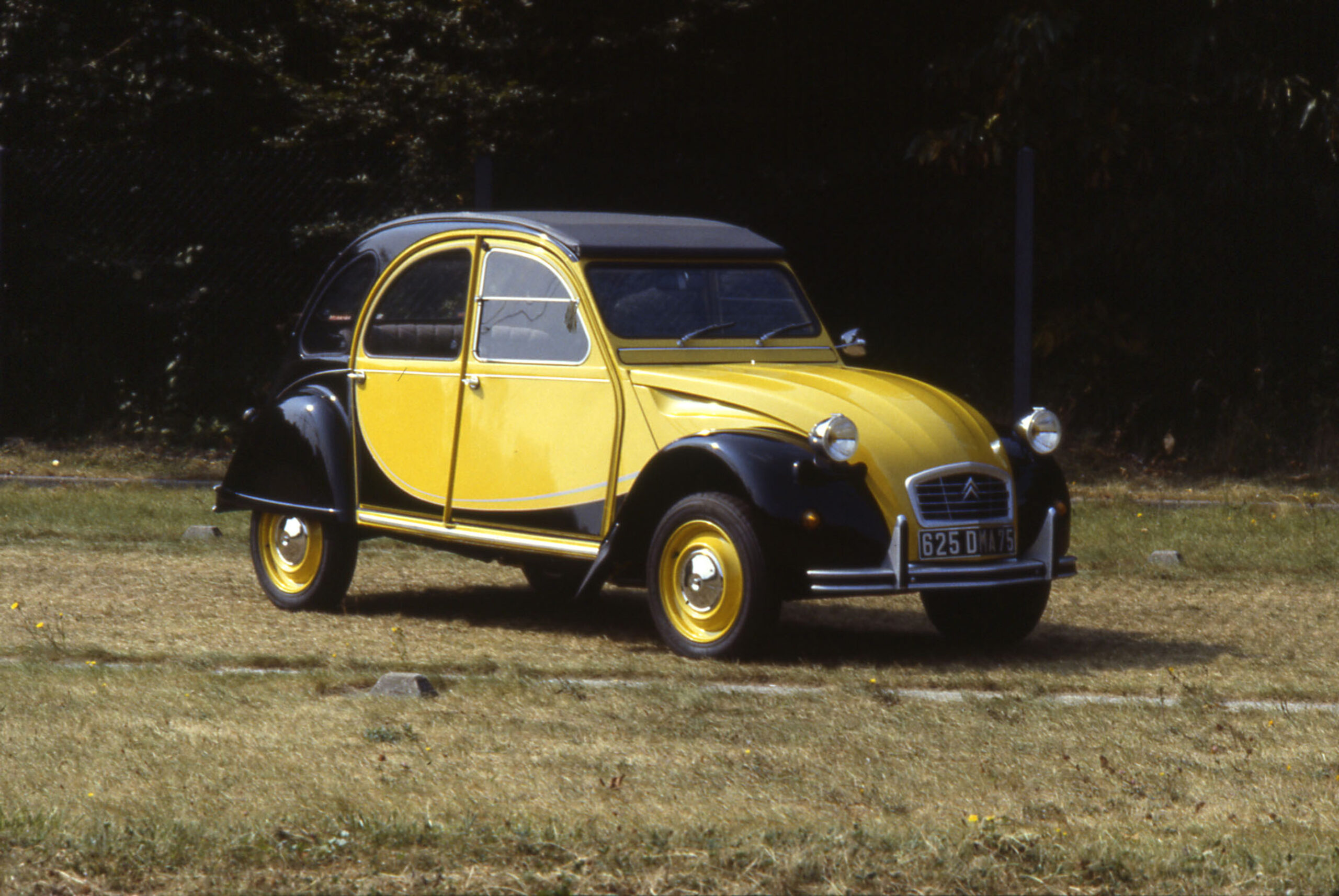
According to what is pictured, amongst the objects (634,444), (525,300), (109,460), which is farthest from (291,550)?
(109,460)

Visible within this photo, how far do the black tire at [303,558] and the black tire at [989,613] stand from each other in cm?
279

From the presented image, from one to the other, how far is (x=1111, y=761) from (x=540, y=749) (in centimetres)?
170

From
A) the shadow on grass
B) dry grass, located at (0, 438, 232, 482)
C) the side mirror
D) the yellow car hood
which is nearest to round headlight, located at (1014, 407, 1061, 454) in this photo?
the yellow car hood

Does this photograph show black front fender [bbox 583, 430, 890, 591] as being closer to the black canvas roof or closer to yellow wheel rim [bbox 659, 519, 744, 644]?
yellow wheel rim [bbox 659, 519, 744, 644]

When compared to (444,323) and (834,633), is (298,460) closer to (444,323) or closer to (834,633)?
(444,323)

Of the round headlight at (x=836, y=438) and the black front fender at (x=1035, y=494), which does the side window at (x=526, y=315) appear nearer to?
the round headlight at (x=836, y=438)

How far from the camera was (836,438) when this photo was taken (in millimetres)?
7223

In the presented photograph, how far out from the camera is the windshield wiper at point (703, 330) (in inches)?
326

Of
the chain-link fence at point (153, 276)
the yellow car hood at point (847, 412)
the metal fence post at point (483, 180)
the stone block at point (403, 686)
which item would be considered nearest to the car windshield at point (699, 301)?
the yellow car hood at point (847, 412)

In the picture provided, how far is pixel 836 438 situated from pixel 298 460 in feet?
A: 9.85

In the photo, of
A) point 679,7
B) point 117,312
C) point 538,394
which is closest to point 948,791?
point 538,394

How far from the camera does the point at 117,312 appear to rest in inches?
620

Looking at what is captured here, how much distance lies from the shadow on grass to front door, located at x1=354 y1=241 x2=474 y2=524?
0.63 meters

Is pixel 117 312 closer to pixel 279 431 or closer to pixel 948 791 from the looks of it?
pixel 279 431
